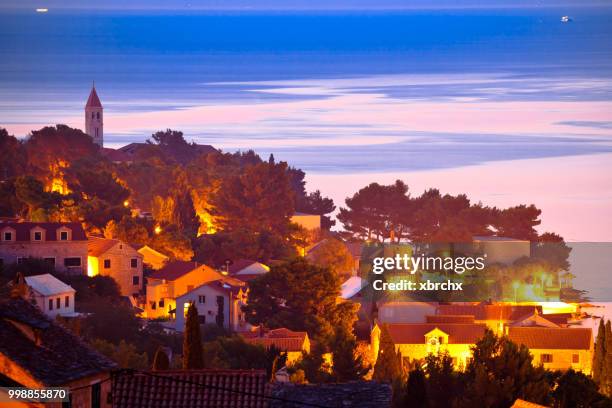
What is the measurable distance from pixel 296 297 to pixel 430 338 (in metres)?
3.37

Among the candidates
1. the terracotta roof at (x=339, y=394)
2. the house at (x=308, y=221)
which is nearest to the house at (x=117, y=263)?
the house at (x=308, y=221)

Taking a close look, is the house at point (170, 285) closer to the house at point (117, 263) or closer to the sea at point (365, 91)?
the house at point (117, 263)

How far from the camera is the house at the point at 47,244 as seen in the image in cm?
3947

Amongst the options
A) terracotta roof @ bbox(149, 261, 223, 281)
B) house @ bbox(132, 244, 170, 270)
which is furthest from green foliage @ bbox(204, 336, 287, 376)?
house @ bbox(132, 244, 170, 270)

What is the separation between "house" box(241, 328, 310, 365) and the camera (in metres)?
30.5

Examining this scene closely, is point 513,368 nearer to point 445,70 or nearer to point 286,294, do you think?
point 286,294

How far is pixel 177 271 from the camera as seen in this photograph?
41.2 meters

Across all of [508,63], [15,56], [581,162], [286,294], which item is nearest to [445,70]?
[508,63]

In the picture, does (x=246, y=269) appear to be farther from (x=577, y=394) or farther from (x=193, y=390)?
(x=193, y=390)

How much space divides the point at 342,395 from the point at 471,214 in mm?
47128

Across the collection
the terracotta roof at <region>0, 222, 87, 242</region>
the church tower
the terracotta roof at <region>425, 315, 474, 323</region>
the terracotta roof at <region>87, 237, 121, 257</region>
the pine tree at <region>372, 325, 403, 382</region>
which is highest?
the church tower

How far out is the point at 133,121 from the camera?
96.1m

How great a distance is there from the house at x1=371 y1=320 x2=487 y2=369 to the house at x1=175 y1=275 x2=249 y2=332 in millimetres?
3691

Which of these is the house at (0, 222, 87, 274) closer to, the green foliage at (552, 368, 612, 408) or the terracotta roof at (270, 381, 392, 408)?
the green foliage at (552, 368, 612, 408)
